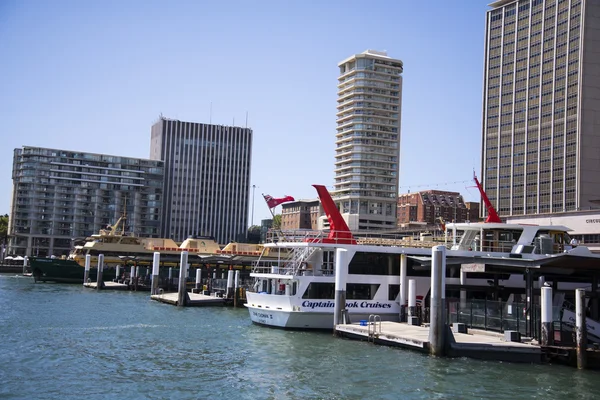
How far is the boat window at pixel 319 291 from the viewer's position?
36812 mm

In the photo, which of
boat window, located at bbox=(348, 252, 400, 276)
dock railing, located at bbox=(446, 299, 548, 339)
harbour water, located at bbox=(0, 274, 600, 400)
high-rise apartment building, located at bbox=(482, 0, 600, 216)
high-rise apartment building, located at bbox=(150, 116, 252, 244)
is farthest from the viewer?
high-rise apartment building, located at bbox=(150, 116, 252, 244)

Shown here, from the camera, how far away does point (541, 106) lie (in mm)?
139750

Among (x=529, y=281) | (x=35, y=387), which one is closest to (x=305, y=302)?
(x=529, y=281)

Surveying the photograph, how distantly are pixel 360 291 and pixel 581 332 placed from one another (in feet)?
44.3

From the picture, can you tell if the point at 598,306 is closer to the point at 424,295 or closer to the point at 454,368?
the point at 424,295

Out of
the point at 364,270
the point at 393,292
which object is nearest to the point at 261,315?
the point at 364,270

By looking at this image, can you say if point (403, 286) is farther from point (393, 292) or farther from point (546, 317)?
point (546, 317)

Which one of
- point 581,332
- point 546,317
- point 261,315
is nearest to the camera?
point 581,332

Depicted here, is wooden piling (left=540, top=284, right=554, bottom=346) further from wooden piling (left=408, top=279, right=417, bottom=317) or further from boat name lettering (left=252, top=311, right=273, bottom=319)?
boat name lettering (left=252, top=311, right=273, bottom=319)

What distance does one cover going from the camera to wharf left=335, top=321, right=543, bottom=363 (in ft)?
92.0

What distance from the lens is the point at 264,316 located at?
38.2m

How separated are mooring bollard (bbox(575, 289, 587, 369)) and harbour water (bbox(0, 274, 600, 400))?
857mm

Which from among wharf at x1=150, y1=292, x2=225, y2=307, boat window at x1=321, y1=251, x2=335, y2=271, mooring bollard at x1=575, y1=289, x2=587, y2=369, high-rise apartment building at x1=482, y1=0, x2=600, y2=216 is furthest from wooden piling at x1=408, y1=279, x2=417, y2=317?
high-rise apartment building at x1=482, y1=0, x2=600, y2=216

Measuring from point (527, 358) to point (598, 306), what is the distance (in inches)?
409
